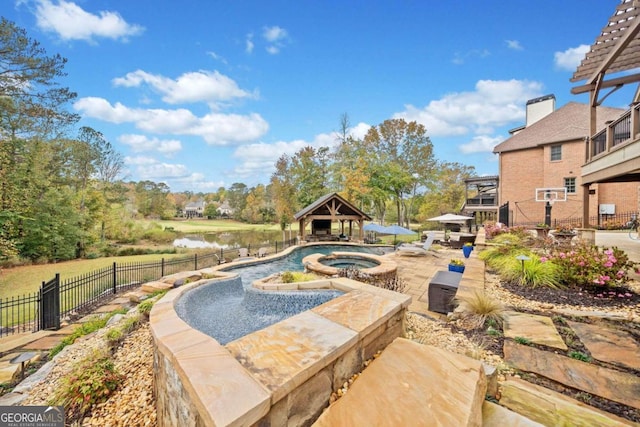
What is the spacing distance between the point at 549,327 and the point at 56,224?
23407 mm

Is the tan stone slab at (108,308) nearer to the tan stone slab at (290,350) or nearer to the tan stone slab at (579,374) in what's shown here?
the tan stone slab at (290,350)

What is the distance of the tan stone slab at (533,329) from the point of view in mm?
2924

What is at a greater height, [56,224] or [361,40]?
[361,40]

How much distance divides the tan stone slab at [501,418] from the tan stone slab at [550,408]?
190 millimetres

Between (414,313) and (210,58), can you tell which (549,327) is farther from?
(210,58)

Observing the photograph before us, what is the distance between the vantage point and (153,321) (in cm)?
298

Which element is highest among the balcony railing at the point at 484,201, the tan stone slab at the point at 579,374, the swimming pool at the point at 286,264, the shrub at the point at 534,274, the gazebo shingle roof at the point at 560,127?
the gazebo shingle roof at the point at 560,127

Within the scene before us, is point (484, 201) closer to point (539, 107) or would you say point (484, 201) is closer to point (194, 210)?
point (539, 107)

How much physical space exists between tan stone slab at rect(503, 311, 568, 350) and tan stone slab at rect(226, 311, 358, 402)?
256 centimetres

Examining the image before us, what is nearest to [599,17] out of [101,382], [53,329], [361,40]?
[361,40]

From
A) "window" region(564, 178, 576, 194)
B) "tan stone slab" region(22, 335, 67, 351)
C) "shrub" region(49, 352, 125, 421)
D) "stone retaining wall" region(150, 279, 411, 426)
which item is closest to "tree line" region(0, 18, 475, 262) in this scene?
"tan stone slab" region(22, 335, 67, 351)

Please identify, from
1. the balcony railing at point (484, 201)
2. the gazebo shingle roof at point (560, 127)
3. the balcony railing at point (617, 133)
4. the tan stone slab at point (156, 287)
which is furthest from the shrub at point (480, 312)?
the balcony railing at point (484, 201)

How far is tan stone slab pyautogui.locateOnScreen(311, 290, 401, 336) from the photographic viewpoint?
2215mm

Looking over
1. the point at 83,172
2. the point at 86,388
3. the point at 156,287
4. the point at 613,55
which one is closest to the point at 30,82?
the point at 83,172
